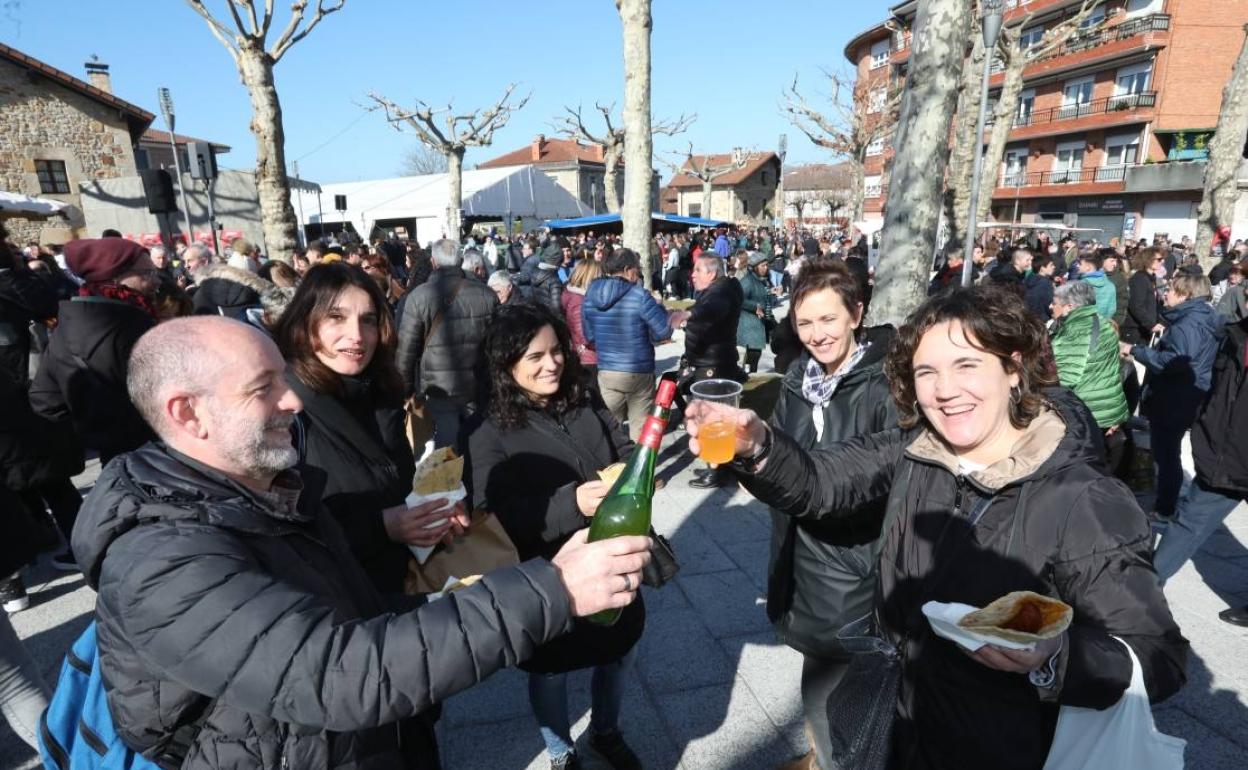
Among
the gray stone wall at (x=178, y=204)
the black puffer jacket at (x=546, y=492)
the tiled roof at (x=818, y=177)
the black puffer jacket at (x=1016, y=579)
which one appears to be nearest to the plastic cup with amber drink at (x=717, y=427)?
the black puffer jacket at (x=1016, y=579)

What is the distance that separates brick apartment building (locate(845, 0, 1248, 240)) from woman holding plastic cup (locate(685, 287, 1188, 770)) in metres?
27.2

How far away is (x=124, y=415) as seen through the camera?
12.2 feet

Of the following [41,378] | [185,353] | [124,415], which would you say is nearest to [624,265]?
[124,415]

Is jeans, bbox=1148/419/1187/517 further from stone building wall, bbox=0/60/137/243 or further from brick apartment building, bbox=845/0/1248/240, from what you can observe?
brick apartment building, bbox=845/0/1248/240

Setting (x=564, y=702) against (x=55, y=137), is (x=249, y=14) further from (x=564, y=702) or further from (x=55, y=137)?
(x=55, y=137)

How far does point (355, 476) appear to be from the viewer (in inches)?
79.6

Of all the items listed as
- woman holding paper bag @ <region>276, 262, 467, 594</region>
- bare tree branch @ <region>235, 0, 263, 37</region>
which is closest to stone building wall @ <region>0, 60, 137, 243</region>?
bare tree branch @ <region>235, 0, 263, 37</region>

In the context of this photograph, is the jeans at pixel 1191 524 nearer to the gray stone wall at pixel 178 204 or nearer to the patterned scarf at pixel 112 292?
the patterned scarf at pixel 112 292

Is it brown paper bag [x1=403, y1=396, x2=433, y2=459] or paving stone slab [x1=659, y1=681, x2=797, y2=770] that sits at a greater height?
brown paper bag [x1=403, y1=396, x2=433, y2=459]

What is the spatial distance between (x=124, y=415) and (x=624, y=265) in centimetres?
371

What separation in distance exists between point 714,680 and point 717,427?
1955 millimetres

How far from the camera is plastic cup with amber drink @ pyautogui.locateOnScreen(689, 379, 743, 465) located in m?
1.56

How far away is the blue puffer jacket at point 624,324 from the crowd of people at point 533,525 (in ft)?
8.37

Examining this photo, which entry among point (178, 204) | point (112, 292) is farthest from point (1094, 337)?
point (178, 204)
